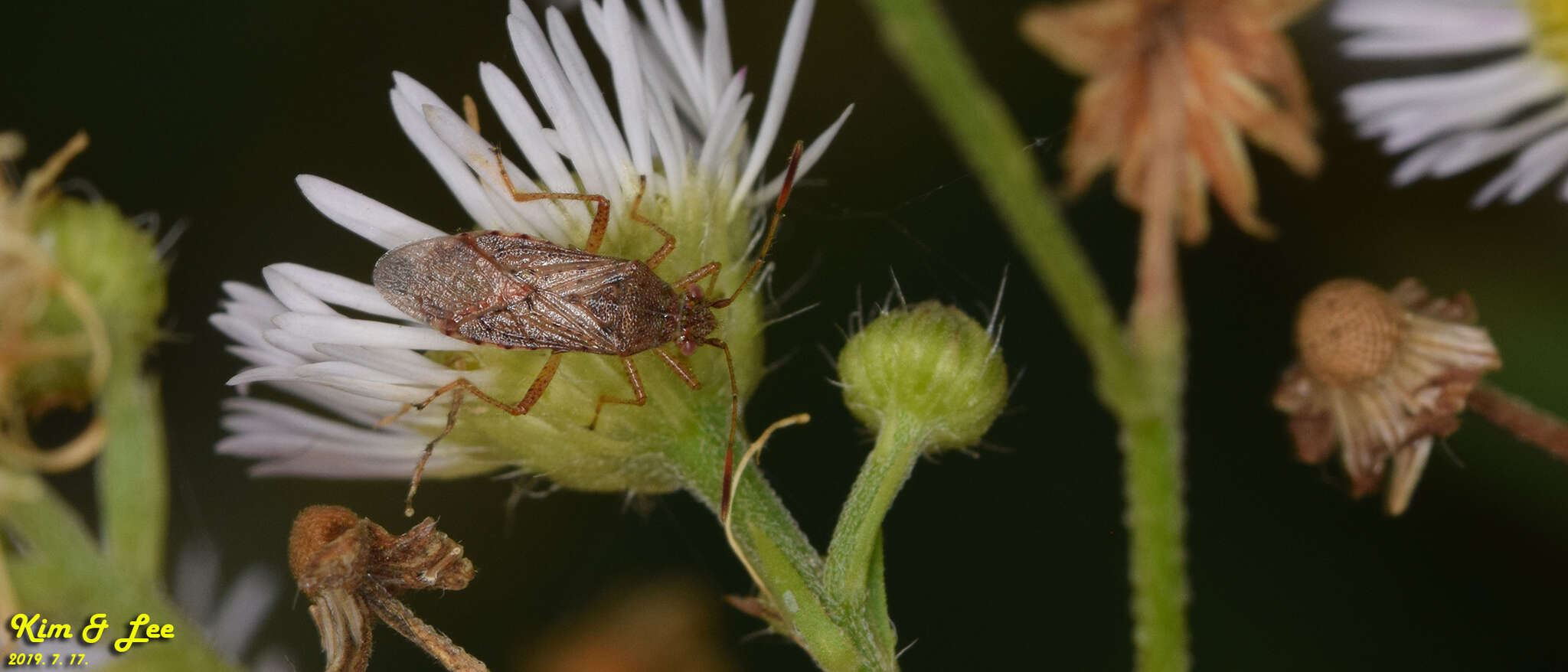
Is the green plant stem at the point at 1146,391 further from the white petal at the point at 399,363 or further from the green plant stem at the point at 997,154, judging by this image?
the white petal at the point at 399,363

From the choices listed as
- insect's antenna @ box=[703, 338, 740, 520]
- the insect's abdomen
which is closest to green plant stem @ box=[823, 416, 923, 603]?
insect's antenna @ box=[703, 338, 740, 520]

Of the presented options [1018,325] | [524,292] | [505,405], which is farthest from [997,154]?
[505,405]

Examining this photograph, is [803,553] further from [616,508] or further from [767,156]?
[616,508]

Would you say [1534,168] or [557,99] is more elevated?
[557,99]

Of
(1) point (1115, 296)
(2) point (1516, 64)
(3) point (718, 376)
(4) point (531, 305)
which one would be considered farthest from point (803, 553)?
(2) point (1516, 64)

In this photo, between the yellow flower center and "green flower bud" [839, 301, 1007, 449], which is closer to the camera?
"green flower bud" [839, 301, 1007, 449]

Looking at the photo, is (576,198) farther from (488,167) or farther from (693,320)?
(693,320)

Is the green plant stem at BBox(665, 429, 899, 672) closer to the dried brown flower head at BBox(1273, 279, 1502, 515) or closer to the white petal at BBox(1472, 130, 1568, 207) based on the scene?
the dried brown flower head at BBox(1273, 279, 1502, 515)
